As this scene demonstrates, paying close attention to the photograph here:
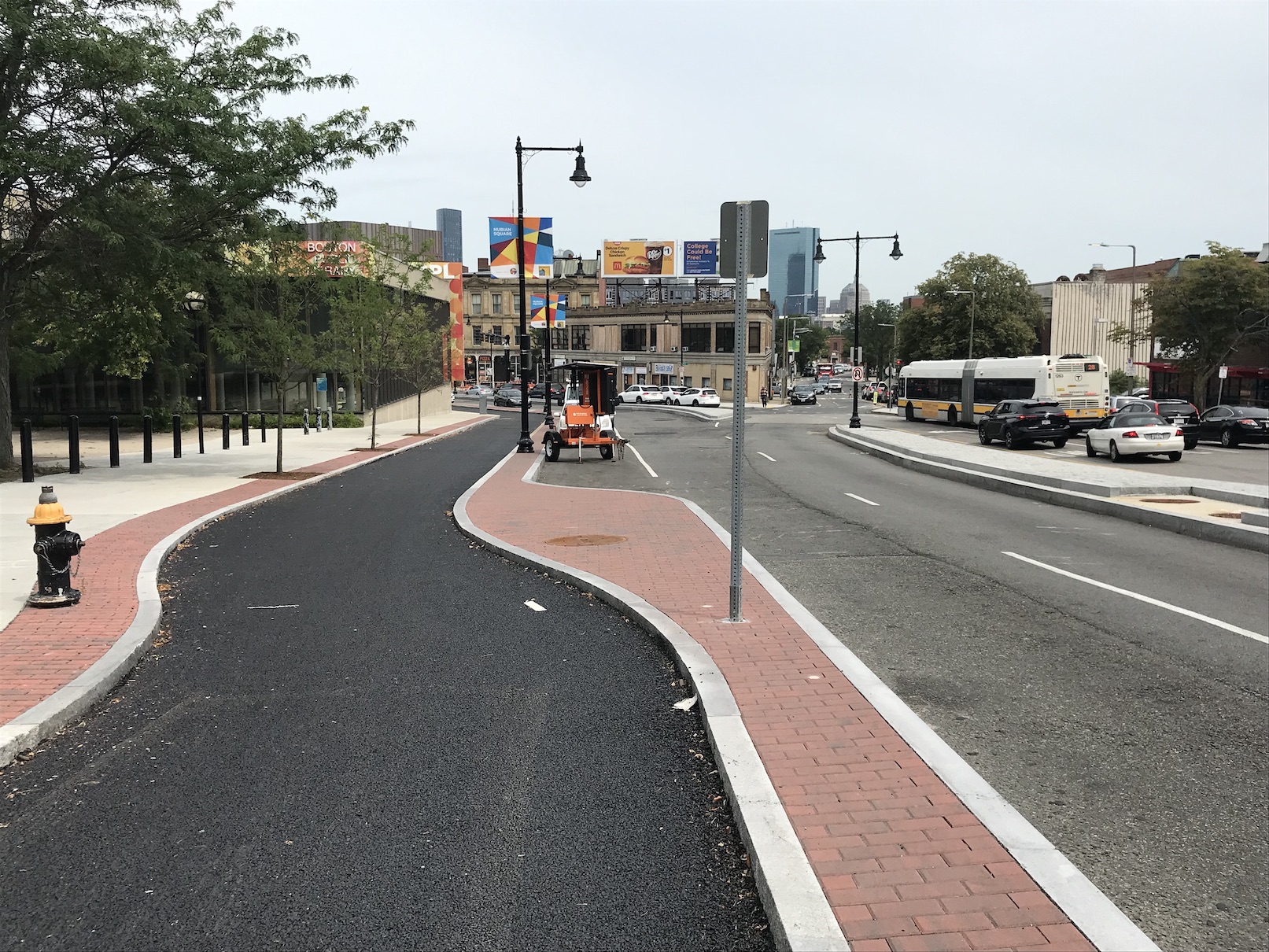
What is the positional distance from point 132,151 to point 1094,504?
1881cm

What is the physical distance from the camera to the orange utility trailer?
28406mm

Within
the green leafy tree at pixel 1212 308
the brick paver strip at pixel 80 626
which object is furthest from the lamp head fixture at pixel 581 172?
the green leafy tree at pixel 1212 308

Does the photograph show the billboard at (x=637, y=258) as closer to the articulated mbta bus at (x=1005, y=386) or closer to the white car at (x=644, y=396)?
the white car at (x=644, y=396)

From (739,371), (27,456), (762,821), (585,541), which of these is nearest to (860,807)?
(762,821)

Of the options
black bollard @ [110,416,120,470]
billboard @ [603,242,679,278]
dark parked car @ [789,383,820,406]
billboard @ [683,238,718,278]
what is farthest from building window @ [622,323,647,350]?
black bollard @ [110,416,120,470]

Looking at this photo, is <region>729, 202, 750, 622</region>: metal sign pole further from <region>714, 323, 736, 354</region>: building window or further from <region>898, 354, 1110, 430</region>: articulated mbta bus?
<region>714, 323, 736, 354</region>: building window

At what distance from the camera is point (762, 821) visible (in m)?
4.67

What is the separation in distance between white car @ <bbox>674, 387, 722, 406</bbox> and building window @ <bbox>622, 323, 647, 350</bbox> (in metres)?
18.2

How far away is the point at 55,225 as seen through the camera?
20969 millimetres

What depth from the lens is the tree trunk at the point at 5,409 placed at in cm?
2117

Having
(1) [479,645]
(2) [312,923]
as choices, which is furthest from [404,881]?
(1) [479,645]

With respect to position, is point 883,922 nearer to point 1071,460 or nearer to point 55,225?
point 55,225

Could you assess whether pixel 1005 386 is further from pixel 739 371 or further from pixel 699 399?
pixel 739 371

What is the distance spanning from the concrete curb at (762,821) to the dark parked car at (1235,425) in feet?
105
